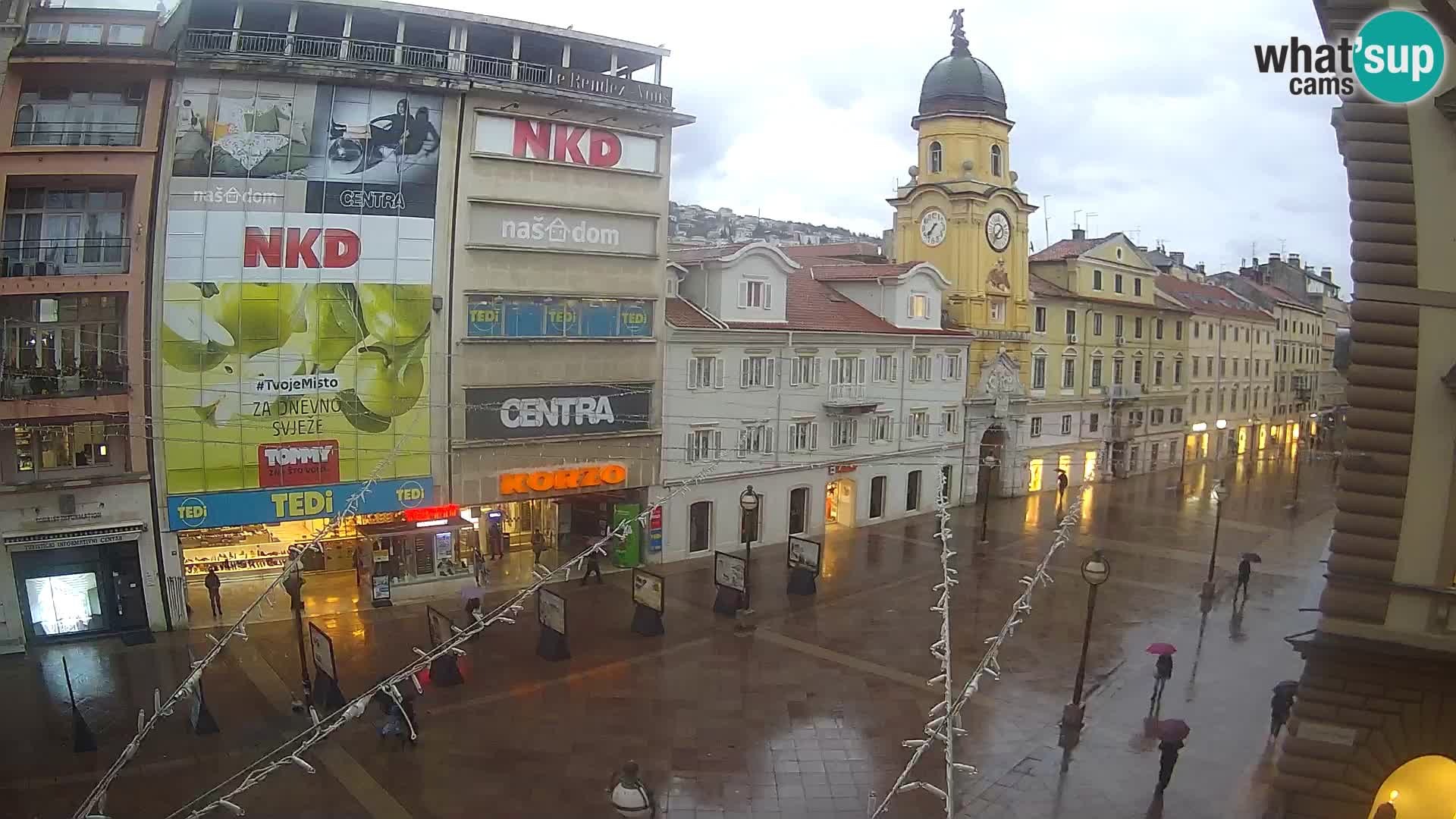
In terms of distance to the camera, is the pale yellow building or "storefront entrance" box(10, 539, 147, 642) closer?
"storefront entrance" box(10, 539, 147, 642)

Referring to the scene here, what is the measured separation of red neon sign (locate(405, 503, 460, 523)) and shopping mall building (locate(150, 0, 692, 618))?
0.07 meters

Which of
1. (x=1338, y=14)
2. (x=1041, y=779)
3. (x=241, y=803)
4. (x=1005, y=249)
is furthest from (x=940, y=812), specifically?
(x=1005, y=249)

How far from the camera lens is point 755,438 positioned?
1356 inches

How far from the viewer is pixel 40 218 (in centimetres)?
2319

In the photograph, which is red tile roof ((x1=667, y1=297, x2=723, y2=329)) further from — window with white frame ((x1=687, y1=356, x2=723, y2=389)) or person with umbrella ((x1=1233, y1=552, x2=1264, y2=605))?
person with umbrella ((x1=1233, y1=552, x2=1264, y2=605))

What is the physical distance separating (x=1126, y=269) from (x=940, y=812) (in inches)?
1783

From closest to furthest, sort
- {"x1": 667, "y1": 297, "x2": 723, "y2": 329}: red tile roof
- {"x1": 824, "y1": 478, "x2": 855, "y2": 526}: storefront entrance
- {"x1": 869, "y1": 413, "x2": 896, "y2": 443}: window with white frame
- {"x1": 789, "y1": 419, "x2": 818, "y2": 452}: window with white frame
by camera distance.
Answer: {"x1": 667, "y1": 297, "x2": 723, "y2": 329}: red tile roof < {"x1": 789, "y1": 419, "x2": 818, "y2": 452}: window with white frame < {"x1": 824, "y1": 478, "x2": 855, "y2": 526}: storefront entrance < {"x1": 869, "y1": 413, "x2": 896, "y2": 443}: window with white frame

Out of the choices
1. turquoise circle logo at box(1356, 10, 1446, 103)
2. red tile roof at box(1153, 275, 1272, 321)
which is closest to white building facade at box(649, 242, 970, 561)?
turquoise circle logo at box(1356, 10, 1446, 103)

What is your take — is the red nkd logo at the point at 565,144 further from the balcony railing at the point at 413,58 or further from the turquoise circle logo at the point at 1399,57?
the turquoise circle logo at the point at 1399,57

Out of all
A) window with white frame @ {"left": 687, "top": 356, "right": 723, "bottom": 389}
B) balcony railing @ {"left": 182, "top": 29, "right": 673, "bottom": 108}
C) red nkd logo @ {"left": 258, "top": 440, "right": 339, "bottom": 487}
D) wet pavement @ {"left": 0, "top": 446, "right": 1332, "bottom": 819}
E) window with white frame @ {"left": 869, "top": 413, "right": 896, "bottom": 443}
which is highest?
balcony railing @ {"left": 182, "top": 29, "right": 673, "bottom": 108}

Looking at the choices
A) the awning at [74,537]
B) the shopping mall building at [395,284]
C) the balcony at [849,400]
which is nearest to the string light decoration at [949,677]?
the balcony at [849,400]

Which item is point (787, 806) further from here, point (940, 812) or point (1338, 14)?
point (1338, 14)

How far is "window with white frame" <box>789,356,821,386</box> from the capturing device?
35375 mm

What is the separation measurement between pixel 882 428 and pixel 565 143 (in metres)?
18.1
